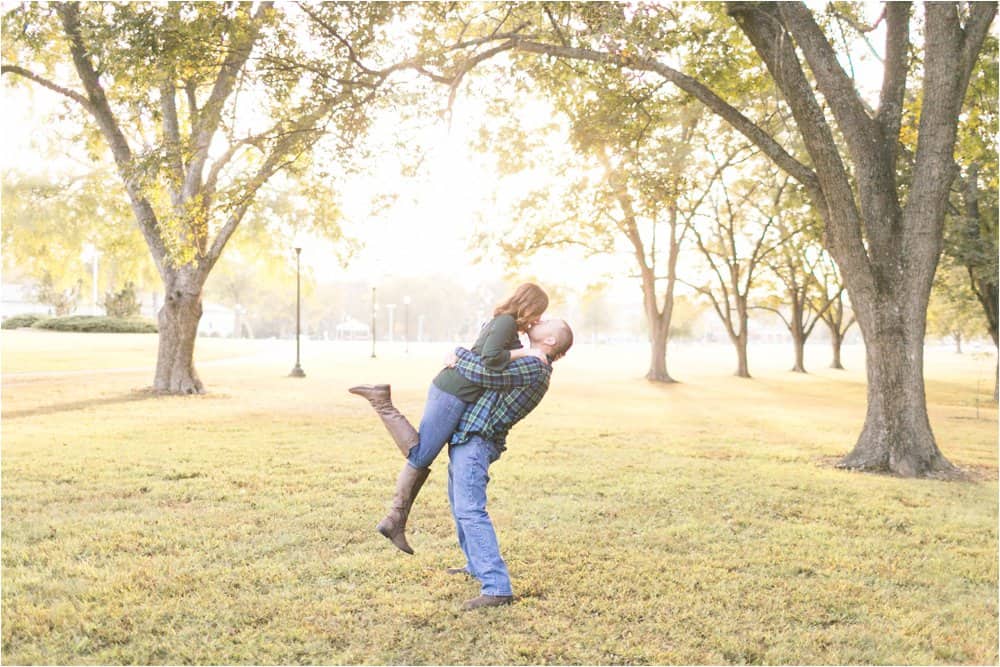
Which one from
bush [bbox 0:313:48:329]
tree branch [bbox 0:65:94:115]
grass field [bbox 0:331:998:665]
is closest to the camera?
grass field [bbox 0:331:998:665]

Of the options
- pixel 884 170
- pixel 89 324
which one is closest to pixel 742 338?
pixel 884 170

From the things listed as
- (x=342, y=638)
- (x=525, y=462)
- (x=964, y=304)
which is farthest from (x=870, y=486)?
(x=964, y=304)

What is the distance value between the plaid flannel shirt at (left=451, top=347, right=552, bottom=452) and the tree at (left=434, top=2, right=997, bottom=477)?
6253 mm

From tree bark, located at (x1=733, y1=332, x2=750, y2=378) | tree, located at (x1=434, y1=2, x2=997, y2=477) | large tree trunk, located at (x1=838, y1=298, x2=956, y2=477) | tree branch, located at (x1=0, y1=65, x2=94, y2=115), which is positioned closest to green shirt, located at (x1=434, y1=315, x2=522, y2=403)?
tree, located at (x1=434, y1=2, x2=997, y2=477)

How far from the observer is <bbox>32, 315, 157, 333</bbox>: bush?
40.1 m

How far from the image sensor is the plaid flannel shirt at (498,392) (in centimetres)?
421

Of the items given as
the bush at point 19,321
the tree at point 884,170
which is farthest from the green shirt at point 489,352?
the bush at point 19,321

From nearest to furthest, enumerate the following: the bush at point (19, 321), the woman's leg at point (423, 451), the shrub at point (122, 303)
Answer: the woman's leg at point (423, 451)
the bush at point (19, 321)
the shrub at point (122, 303)

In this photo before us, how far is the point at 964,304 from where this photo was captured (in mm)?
29109

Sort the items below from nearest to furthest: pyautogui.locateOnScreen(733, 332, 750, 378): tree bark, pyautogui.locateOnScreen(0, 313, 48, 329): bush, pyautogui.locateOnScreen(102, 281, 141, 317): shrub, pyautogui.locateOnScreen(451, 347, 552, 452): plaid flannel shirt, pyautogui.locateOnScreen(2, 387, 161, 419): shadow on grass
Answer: pyautogui.locateOnScreen(451, 347, 552, 452): plaid flannel shirt
pyautogui.locateOnScreen(2, 387, 161, 419): shadow on grass
pyautogui.locateOnScreen(733, 332, 750, 378): tree bark
pyautogui.locateOnScreen(0, 313, 48, 329): bush
pyautogui.locateOnScreen(102, 281, 141, 317): shrub

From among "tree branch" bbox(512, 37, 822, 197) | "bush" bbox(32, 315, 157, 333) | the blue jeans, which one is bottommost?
the blue jeans

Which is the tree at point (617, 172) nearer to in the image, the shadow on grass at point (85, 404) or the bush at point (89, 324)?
the shadow on grass at point (85, 404)

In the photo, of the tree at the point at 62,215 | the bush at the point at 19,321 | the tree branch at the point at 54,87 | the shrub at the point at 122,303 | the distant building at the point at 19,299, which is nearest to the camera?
the tree branch at the point at 54,87

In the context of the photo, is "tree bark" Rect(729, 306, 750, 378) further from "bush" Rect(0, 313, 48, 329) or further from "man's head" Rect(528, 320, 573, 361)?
"bush" Rect(0, 313, 48, 329)
